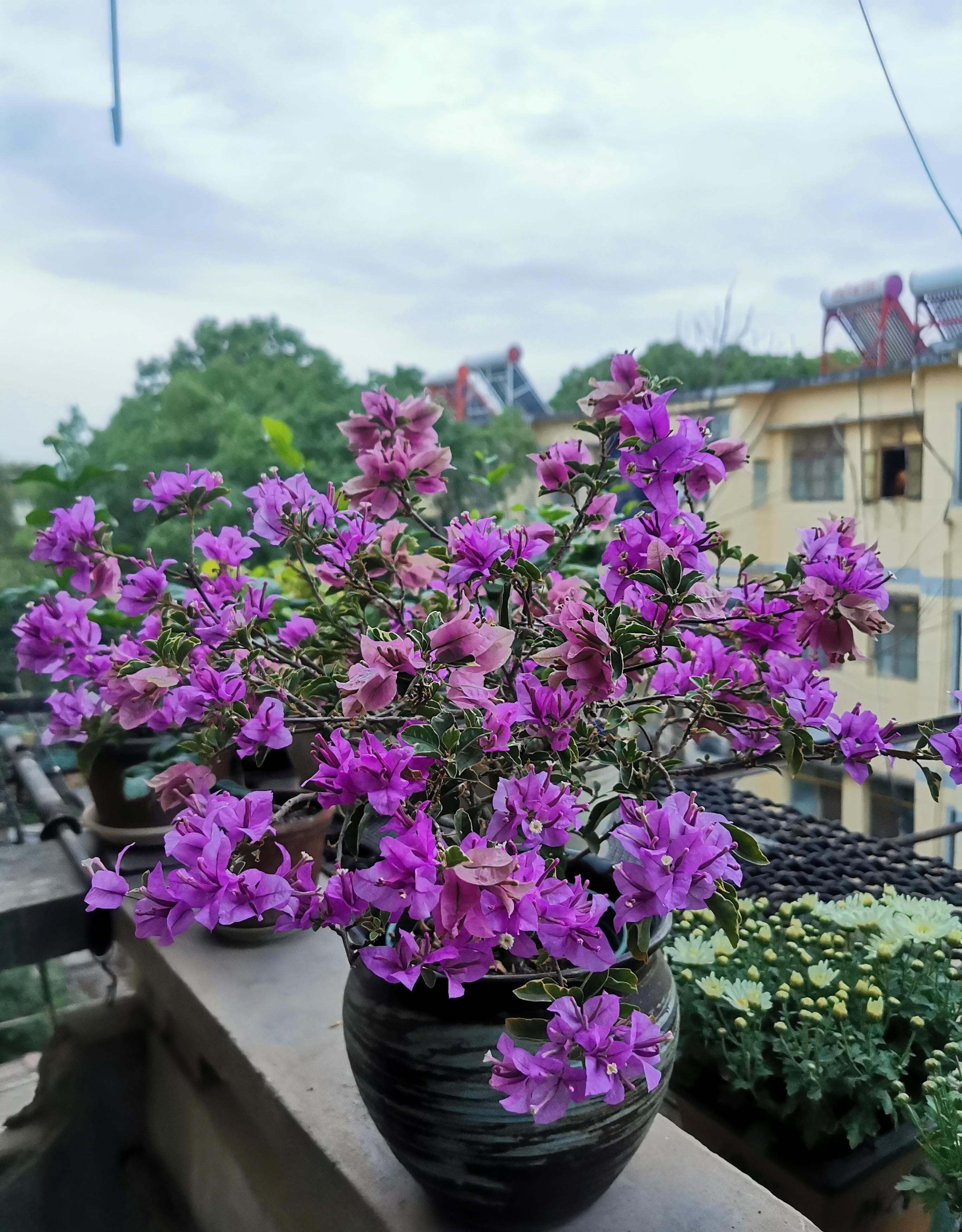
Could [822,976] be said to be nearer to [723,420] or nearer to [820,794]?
[820,794]

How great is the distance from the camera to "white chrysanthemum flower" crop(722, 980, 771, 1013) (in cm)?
86

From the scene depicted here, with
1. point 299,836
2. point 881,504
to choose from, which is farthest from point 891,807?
point 299,836

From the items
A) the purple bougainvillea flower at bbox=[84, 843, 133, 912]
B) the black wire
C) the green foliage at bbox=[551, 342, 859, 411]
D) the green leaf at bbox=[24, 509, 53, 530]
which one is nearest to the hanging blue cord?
the green leaf at bbox=[24, 509, 53, 530]

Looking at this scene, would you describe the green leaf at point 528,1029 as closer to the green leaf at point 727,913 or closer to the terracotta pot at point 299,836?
the green leaf at point 727,913

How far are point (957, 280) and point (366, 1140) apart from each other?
4.08ft

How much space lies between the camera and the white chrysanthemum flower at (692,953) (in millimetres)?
943

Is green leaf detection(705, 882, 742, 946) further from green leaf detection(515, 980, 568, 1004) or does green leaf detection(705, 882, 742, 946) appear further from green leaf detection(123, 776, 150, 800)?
green leaf detection(123, 776, 150, 800)

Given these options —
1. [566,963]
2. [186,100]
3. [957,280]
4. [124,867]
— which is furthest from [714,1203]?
[186,100]

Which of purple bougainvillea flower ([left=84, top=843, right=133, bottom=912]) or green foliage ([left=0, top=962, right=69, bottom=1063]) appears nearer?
purple bougainvillea flower ([left=84, top=843, right=133, bottom=912])

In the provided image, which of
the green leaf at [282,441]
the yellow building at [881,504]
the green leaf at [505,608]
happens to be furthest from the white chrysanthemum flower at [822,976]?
the green leaf at [282,441]

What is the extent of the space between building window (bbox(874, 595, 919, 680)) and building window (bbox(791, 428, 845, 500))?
0.19 m

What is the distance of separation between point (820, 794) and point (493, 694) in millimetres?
1132

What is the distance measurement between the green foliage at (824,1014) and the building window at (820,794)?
1.57 ft

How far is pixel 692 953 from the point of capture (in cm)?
95
